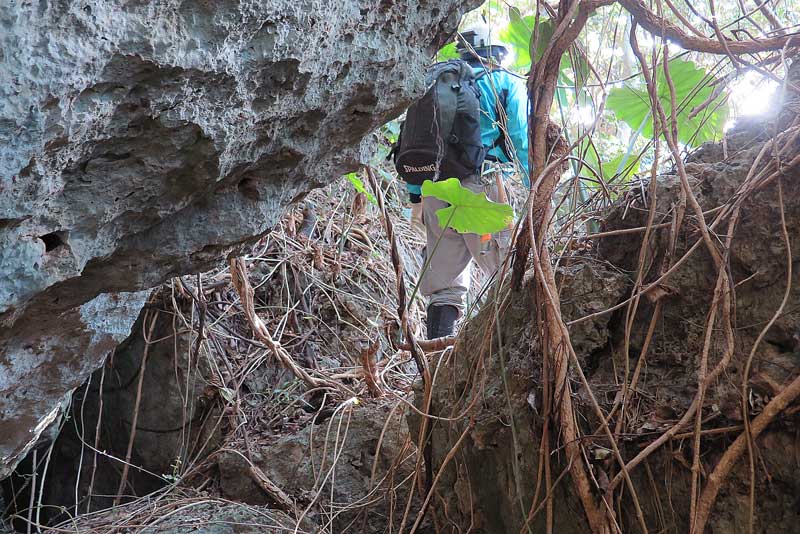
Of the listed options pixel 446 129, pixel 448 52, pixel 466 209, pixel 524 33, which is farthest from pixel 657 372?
pixel 448 52

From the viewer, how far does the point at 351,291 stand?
3555 millimetres

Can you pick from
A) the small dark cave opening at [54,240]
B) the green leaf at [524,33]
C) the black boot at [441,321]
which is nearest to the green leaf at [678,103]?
the green leaf at [524,33]

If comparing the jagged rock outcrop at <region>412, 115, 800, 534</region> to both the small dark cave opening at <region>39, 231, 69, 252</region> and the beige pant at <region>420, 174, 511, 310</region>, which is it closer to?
the small dark cave opening at <region>39, 231, 69, 252</region>

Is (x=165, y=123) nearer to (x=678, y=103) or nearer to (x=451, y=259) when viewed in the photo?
(x=678, y=103)

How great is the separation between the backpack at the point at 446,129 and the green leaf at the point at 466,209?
35.7 inches

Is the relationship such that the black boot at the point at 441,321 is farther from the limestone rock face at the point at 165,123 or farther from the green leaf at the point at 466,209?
the limestone rock face at the point at 165,123

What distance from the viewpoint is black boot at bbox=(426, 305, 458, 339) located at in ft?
11.0

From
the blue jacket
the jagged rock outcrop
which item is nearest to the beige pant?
the blue jacket

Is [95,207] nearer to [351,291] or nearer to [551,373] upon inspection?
[551,373]

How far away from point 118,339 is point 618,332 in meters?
1.36

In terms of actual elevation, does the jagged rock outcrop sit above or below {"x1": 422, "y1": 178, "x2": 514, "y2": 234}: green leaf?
below

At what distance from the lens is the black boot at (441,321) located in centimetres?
335

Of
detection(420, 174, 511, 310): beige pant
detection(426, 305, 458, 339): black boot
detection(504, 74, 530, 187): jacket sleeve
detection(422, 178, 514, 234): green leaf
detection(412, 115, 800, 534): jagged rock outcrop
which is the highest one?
detection(504, 74, 530, 187): jacket sleeve

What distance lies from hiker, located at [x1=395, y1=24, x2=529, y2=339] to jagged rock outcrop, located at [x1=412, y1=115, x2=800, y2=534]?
44.1 inches
